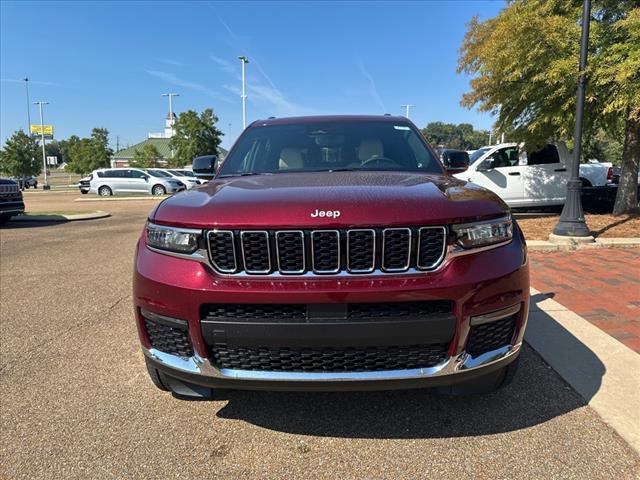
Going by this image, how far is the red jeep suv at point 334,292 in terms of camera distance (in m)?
2.13

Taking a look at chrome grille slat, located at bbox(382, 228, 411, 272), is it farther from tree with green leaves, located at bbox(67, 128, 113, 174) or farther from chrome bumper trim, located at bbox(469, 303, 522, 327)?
tree with green leaves, located at bbox(67, 128, 113, 174)

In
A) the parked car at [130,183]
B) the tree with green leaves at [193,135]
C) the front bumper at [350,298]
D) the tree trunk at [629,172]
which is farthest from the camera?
the tree with green leaves at [193,135]

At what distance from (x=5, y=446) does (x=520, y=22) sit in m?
8.82

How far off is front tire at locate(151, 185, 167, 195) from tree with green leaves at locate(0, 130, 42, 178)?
31.2m

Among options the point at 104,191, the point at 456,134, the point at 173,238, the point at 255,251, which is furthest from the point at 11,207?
the point at 456,134

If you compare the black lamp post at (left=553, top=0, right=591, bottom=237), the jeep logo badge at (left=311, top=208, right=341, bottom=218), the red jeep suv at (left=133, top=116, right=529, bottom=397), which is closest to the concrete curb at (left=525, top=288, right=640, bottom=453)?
the red jeep suv at (left=133, top=116, right=529, bottom=397)

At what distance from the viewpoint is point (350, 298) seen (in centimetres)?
211

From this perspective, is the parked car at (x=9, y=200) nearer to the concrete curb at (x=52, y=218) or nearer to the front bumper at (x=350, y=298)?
the concrete curb at (x=52, y=218)

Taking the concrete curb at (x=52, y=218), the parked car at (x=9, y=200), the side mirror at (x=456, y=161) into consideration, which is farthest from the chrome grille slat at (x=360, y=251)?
the concrete curb at (x=52, y=218)

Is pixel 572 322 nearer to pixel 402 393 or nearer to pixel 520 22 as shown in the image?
pixel 402 393

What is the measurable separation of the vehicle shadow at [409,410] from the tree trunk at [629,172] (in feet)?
27.3

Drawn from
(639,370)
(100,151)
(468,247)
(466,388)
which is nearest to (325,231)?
(468,247)

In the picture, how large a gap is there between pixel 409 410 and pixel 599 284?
11.5 feet

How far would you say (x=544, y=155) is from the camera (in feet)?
37.8
